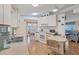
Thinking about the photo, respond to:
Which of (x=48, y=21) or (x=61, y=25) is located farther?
(x=48, y=21)

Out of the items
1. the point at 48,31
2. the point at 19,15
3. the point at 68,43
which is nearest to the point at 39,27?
the point at 48,31

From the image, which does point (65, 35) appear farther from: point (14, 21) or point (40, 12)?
point (14, 21)

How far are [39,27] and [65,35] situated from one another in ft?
1.51

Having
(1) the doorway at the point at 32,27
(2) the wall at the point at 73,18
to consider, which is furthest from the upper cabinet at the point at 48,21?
(2) the wall at the point at 73,18

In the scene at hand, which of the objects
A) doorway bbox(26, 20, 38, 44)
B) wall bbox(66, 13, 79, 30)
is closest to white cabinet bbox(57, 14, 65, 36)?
wall bbox(66, 13, 79, 30)

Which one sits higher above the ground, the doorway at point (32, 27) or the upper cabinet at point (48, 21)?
the upper cabinet at point (48, 21)

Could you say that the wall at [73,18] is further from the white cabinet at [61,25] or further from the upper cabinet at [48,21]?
the upper cabinet at [48,21]

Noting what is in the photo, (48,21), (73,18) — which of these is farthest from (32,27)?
(73,18)

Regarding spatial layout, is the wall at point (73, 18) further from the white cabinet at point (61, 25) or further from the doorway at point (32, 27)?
the doorway at point (32, 27)

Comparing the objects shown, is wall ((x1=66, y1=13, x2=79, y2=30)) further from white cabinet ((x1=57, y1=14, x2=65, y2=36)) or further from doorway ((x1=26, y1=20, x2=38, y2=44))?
doorway ((x1=26, y1=20, x2=38, y2=44))

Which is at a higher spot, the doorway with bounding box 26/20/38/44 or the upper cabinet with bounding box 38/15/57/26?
the upper cabinet with bounding box 38/15/57/26

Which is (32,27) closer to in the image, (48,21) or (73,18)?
(48,21)

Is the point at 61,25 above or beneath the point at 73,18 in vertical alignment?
beneath

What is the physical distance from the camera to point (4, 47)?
1.58 metres
